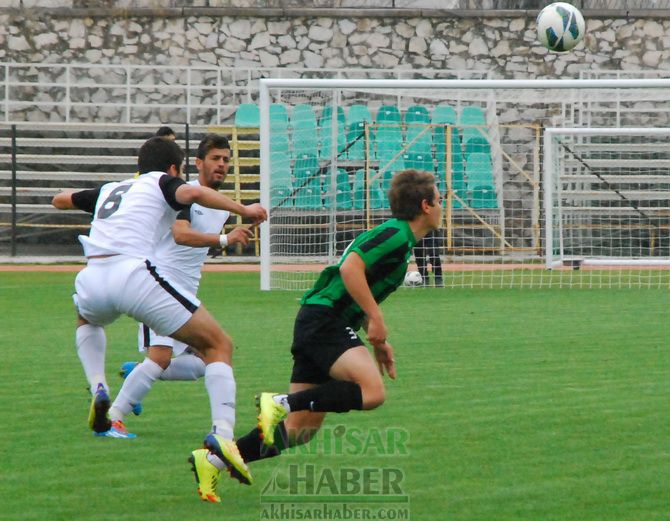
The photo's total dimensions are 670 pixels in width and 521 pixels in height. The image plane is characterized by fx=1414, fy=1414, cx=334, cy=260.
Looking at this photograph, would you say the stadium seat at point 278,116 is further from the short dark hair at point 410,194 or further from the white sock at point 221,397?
the white sock at point 221,397

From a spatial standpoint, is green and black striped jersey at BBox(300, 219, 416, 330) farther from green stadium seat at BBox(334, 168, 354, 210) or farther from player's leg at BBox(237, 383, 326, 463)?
green stadium seat at BBox(334, 168, 354, 210)

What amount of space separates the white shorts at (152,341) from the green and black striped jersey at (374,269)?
5.08 ft

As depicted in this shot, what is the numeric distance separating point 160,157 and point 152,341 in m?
1.29

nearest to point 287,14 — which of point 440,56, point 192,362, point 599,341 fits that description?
point 440,56

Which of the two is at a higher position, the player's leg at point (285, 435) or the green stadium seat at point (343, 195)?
the green stadium seat at point (343, 195)

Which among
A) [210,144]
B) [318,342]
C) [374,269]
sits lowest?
[318,342]

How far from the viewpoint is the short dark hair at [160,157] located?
7562 mm

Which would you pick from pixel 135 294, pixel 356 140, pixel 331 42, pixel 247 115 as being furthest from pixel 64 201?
pixel 331 42

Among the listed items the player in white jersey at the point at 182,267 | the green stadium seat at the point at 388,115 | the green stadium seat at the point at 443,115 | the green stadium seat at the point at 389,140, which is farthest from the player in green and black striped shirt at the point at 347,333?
the green stadium seat at the point at 443,115

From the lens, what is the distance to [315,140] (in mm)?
20906

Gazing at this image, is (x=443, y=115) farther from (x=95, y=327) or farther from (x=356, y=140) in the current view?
(x=95, y=327)

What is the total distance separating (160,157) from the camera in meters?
7.56

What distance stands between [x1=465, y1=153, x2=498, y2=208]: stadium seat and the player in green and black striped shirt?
1609 cm

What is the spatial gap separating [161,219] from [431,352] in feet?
16.3
